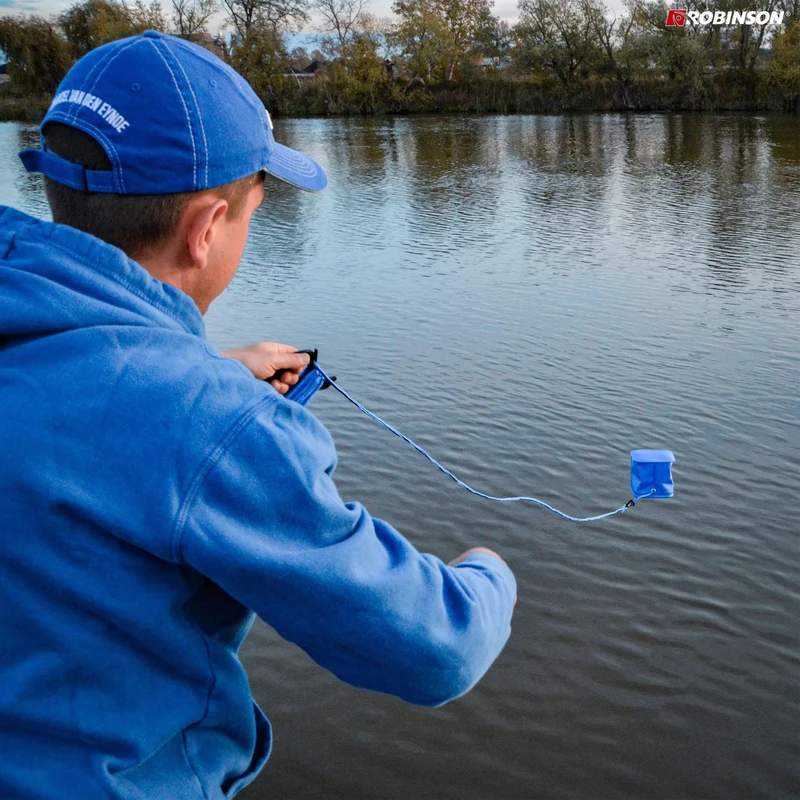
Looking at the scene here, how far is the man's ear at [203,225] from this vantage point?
1573 millimetres

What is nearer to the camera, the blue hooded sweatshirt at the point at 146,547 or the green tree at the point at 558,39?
the blue hooded sweatshirt at the point at 146,547

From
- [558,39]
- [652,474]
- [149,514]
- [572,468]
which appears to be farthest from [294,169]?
[558,39]

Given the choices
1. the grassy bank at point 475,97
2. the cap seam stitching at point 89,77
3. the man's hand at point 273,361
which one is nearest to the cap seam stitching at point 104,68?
the cap seam stitching at point 89,77

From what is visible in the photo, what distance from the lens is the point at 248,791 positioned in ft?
14.4

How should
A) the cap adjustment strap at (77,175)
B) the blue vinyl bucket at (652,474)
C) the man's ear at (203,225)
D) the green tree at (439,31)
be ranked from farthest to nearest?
the green tree at (439,31) < the blue vinyl bucket at (652,474) < the man's ear at (203,225) < the cap adjustment strap at (77,175)

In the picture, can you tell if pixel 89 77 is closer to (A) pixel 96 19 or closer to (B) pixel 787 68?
(B) pixel 787 68

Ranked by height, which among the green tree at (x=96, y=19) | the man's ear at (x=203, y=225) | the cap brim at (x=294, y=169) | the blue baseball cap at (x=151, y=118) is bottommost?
the man's ear at (x=203, y=225)

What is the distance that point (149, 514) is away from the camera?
1238 mm

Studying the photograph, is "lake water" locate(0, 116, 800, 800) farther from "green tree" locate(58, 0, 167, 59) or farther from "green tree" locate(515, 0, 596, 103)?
"green tree" locate(58, 0, 167, 59)

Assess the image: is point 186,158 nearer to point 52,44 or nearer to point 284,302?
point 284,302

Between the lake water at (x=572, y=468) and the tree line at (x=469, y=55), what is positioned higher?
the tree line at (x=469, y=55)

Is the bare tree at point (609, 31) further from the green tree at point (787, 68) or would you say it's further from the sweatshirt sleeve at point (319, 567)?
the sweatshirt sleeve at point (319, 567)

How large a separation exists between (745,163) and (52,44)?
2409 inches

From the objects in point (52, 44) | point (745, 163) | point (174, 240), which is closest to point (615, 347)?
point (174, 240)
